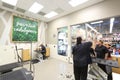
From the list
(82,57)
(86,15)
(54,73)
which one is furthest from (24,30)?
(82,57)

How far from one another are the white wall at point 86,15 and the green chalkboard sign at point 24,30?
1396 millimetres

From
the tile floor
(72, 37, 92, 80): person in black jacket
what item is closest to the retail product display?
the tile floor

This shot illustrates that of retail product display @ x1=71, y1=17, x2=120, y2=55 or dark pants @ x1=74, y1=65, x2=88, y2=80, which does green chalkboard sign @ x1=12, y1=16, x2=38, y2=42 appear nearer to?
retail product display @ x1=71, y1=17, x2=120, y2=55

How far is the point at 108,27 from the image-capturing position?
429cm

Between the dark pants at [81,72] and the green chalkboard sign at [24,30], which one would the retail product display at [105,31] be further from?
the green chalkboard sign at [24,30]

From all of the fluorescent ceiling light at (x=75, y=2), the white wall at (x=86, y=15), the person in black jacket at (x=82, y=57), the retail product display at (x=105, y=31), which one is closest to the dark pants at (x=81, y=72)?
the person in black jacket at (x=82, y=57)

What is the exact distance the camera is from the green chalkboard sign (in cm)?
587

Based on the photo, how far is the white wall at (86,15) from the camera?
3881 mm

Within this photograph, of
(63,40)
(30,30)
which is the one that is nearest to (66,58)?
(63,40)

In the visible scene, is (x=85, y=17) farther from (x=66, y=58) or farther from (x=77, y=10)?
(x=66, y=58)

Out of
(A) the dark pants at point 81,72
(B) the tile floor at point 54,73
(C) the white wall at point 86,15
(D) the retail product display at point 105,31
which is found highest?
(C) the white wall at point 86,15

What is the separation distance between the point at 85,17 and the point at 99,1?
3.34ft

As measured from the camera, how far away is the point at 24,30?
249 inches

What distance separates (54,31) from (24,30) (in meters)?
2.25
